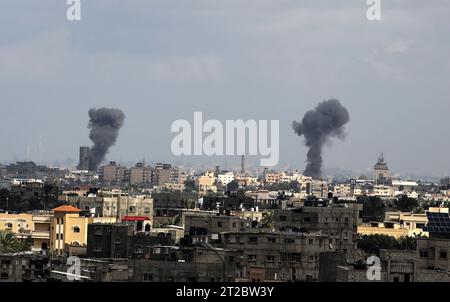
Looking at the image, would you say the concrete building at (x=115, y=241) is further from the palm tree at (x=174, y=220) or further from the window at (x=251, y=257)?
the palm tree at (x=174, y=220)

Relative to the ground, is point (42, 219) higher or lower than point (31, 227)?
higher

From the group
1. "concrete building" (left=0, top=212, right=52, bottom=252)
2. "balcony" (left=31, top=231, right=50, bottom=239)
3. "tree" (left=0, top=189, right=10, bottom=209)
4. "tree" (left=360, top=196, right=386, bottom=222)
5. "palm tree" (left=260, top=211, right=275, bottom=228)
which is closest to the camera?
"concrete building" (left=0, top=212, right=52, bottom=252)

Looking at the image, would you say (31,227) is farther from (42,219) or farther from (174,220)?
(174,220)

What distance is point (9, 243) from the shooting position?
53031mm

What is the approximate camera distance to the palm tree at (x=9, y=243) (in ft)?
165

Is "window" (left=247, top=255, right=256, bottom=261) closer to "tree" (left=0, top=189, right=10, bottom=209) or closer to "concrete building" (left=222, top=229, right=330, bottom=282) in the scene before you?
"concrete building" (left=222, top=229, right=330, bottom=282)

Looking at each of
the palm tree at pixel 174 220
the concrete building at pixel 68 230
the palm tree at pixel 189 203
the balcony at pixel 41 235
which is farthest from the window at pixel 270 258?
the palm tree at pixel 189 203

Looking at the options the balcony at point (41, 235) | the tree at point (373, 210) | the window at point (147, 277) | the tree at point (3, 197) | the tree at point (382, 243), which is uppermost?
the tree at point (3, 197)

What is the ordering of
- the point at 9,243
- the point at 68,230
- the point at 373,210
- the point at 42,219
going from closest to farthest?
the point at 9,243 → the point at 68,230 → the point at 42,219 → the point at 373,210

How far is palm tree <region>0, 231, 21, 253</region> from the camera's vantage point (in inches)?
1986

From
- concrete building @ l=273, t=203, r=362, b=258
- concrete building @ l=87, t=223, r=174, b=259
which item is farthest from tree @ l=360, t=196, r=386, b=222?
concrete building @ l=87, t=223, r=174, b=259

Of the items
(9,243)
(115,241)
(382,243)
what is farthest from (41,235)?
(382,243)
